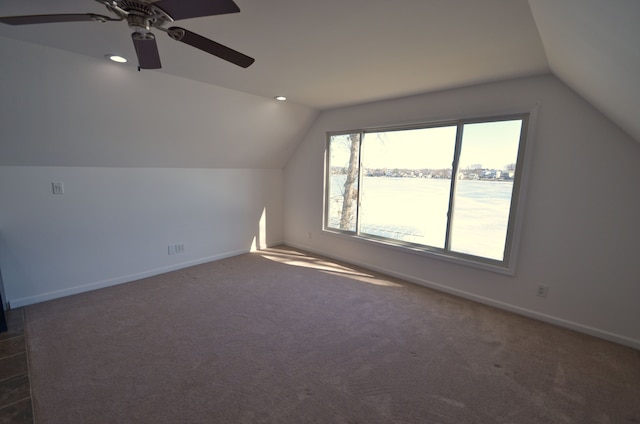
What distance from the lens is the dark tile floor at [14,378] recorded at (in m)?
1.58

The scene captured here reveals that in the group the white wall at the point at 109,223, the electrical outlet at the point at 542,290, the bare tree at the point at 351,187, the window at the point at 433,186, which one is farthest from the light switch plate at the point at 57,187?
the electrical outlet at the point at 542,290

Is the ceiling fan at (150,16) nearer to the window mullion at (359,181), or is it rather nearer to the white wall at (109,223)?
the white wall at (109,223)

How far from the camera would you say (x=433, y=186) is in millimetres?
3416

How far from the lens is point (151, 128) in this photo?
310 cm

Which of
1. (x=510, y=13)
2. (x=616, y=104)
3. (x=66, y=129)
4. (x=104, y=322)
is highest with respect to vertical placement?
(x=510, y=13)

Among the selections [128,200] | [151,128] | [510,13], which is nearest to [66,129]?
[151,128]

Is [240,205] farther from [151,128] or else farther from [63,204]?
[63,204]

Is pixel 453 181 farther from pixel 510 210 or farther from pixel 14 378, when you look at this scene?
pixel 14 378

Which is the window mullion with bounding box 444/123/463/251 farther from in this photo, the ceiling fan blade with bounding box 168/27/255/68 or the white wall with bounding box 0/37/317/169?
the ceiling fan blade with bounding box 168/27/255/68

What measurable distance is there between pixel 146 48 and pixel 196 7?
0.58 meters

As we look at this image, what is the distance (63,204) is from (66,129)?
0.84 metres

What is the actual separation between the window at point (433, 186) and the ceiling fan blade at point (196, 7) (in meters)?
2.74

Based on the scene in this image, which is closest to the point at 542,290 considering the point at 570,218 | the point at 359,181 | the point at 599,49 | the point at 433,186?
the point at 570,218

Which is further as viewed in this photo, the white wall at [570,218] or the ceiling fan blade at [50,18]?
the white wall at [570,218]
